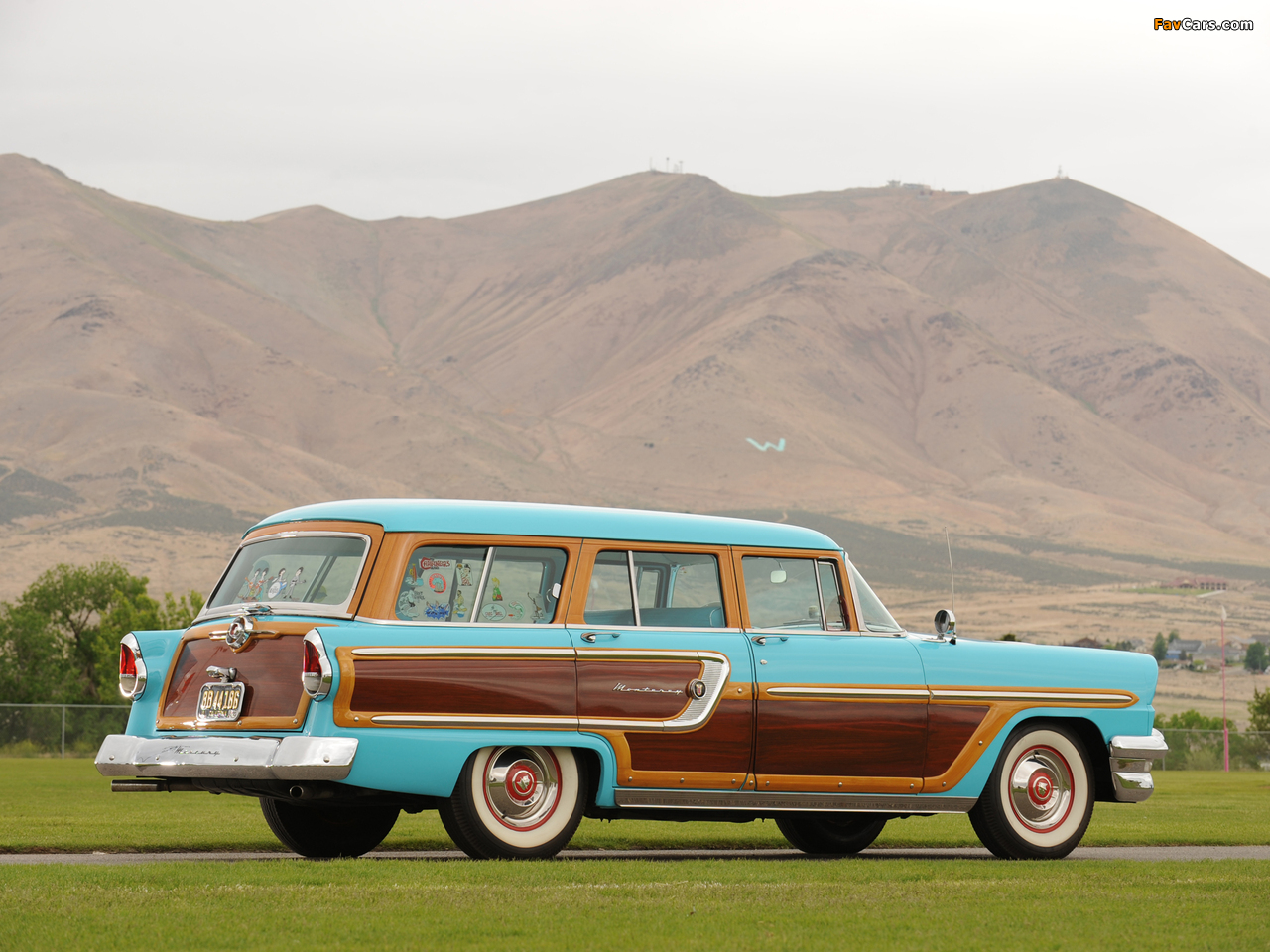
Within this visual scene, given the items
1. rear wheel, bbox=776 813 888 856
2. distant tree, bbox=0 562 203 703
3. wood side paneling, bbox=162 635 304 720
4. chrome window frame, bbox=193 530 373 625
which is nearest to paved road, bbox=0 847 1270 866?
rear wheel, bbox=776 813 888 856

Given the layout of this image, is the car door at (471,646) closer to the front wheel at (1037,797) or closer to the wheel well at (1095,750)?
the front wheel at (1037,797)

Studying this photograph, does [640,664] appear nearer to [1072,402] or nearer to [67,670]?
[67,670]

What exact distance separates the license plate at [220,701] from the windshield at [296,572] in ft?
1.88

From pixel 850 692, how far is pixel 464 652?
284 cm

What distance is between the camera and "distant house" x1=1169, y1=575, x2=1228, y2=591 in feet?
505

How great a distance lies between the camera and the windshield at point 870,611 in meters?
12.0

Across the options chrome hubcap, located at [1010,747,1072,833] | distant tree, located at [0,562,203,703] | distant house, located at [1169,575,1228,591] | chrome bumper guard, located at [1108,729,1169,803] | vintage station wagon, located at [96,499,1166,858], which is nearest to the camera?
vintage station wagon, located at [96,499,1166,858]

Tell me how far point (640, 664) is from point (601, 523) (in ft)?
3.22

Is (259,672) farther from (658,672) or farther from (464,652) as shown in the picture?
(658,672)

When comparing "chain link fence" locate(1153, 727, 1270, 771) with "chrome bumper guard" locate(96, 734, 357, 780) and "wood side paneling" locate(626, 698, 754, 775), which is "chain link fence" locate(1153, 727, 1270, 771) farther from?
"chrome bumper guard" locate(96, 734, 357, 780)

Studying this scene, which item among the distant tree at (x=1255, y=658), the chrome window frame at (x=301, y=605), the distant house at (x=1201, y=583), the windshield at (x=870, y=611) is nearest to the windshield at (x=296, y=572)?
the chrome window frame at (x=301, y=605)

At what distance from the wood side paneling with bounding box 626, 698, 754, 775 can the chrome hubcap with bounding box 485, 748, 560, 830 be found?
560 mm

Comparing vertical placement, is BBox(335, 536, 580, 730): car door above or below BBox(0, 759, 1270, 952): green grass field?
above

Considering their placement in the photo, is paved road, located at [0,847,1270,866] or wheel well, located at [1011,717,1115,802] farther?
wheel well, located at [1011,717,1115,802]
